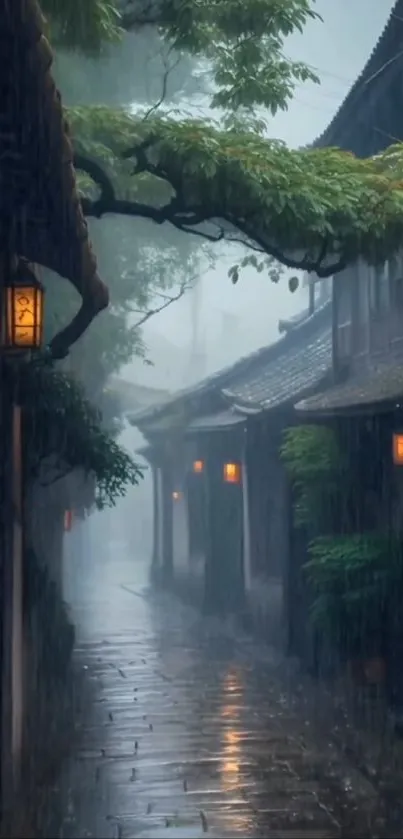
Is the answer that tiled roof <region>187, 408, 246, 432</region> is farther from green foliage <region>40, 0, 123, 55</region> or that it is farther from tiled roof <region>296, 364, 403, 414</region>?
green foliage <region>40, 0, 123, 55</region>

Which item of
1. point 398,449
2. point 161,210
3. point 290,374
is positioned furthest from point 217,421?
point 161,210

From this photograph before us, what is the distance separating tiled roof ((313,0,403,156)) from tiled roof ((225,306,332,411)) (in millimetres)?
4116

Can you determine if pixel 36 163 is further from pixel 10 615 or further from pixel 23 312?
pixel 10 615

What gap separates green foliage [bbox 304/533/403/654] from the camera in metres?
14.2

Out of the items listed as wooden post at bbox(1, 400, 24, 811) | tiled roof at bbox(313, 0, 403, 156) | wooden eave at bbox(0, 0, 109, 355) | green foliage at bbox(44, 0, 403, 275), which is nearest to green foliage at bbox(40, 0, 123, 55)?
green foliage at bbox(44, 0, 403, 275)

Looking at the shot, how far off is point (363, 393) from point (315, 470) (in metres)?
1.76

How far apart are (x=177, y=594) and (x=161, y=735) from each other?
19.4 m

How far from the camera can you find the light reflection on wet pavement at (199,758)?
9984 mm

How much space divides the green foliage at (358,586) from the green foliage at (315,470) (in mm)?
2026

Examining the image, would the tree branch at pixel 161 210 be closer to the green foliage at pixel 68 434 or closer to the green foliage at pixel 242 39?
the green foliage at pixel 242 39

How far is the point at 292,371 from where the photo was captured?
82.1ft

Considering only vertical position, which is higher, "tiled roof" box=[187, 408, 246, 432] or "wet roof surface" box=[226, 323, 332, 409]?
"wet roof surface" box=[226, 323, 332, 409]

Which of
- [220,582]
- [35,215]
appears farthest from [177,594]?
[35,215]

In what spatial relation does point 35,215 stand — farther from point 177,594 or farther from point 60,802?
point 177,594
